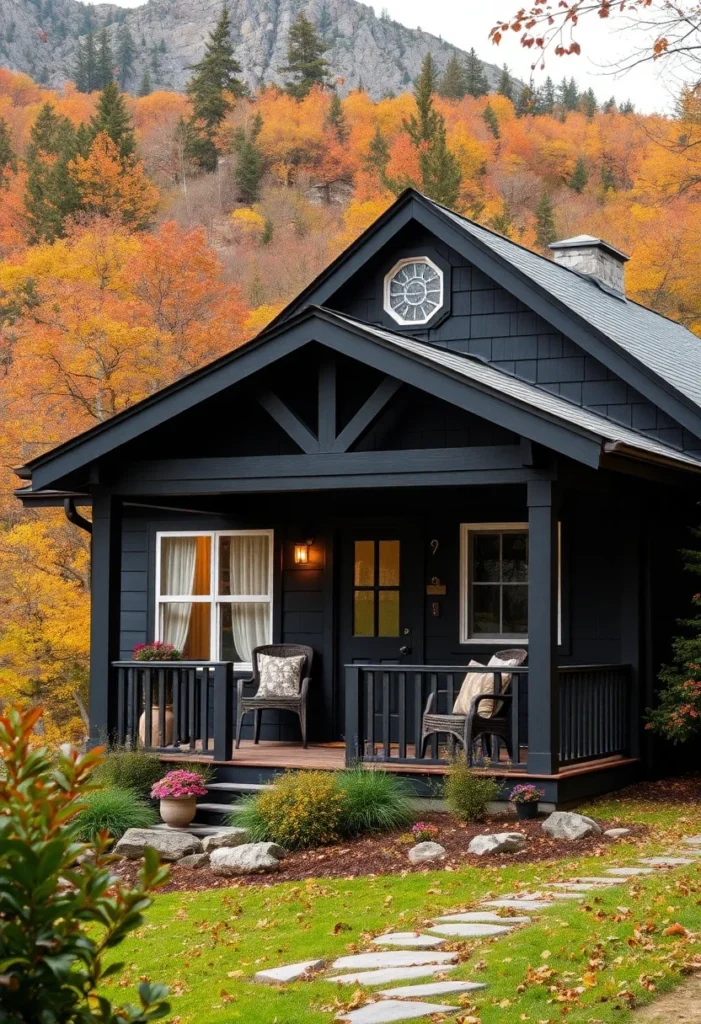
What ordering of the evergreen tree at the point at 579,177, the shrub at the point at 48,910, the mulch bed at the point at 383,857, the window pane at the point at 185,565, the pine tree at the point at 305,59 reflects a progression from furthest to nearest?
1. the pine tree at the point at 305,59
2. the evergreen tree at the point at 579,177
3. the window pane at the point at 185,565
4. the mulch bed at the point at 383,857
5. the shrub at the point at 48,910

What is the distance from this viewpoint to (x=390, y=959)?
5.85m

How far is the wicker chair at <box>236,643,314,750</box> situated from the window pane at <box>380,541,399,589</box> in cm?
102

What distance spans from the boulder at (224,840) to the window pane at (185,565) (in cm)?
430

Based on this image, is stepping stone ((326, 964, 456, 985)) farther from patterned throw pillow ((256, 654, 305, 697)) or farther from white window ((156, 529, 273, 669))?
white window ((156, 529, 273, 669))

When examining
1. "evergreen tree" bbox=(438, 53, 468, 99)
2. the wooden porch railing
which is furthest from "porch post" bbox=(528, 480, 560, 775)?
"evergreen tree" bbox=(438, 53, 468, 99)

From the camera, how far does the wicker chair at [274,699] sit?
12.2m

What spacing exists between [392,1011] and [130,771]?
6.15m

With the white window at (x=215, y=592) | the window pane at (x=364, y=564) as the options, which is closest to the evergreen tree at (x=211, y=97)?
the white window at (x=215, y=592)

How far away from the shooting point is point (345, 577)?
13.2 meters

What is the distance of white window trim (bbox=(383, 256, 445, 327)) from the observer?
13320 millimetres

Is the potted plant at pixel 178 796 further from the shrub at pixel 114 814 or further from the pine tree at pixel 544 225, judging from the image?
the pine tree at pixel 544 225

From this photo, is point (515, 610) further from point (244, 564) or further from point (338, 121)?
point (338, 121)

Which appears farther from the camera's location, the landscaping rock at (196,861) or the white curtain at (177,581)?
the white curtain at (177,581)

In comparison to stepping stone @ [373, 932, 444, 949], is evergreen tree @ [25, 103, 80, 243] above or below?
above
